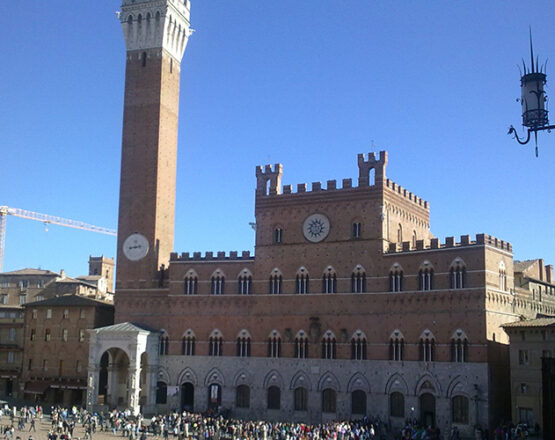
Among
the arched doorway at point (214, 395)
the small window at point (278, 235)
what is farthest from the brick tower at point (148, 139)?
the small window at point (278, 235)

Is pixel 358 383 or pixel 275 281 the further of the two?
pixel 275 281

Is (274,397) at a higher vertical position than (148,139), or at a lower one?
lower

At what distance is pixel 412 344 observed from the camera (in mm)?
49188

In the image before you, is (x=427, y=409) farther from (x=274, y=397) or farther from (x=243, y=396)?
(x=243, y=396)

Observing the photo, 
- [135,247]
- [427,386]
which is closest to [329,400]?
[427,386]

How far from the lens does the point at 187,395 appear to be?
5753cm

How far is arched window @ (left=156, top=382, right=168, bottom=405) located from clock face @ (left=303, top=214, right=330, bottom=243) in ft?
56.1

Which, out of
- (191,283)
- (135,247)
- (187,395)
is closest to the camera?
(187,395)

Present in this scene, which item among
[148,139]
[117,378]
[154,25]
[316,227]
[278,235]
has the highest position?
[154,25]

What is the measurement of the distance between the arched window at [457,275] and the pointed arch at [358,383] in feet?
30.4

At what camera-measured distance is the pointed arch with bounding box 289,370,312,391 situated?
52688 mm

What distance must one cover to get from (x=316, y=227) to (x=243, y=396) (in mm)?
14454

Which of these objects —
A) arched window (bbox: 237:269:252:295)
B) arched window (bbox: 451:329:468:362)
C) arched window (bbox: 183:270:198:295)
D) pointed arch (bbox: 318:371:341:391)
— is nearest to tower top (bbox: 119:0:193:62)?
arched window (bbox: 183:270:198:295)

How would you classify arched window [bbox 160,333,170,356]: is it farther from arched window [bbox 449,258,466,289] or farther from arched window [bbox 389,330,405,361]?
arched window [bbox 449,258,466,289]
